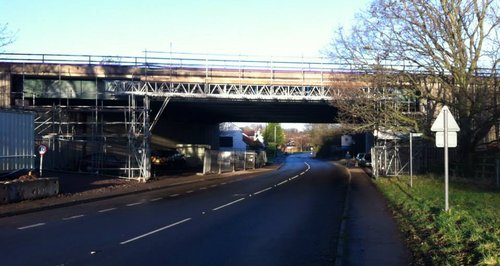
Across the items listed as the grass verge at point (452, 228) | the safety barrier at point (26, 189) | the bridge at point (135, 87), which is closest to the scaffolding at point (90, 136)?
the bridge at point (135, 87)

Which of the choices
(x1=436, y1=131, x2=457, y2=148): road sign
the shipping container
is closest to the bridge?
the shipping container

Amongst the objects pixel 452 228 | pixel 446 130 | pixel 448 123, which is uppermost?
pixel 448 123

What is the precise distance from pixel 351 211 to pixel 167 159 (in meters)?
32.3

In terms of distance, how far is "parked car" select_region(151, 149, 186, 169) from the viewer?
46.3m

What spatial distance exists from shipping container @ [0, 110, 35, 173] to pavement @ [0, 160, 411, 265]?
7.08 ft

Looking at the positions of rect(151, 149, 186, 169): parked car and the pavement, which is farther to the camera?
rect(151, 149, 186, 169): parked car

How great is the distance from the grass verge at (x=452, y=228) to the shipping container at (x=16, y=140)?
1595 cm

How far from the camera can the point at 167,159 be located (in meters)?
47.5

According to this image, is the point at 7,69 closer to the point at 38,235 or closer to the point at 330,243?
the point at 38,235

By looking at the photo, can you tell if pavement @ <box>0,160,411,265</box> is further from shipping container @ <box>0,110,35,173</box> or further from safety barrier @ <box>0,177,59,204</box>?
shipping container @ <box>0,110,35,173</box>

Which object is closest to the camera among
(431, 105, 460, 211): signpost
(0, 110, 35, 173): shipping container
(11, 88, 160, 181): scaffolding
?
(431, 105, 460, 211): signpost

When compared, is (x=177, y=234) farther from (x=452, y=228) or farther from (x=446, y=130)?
(x=446, y=130)

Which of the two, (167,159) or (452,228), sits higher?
(452,228)

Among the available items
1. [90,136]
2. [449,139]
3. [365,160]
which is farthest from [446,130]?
[365,160]
